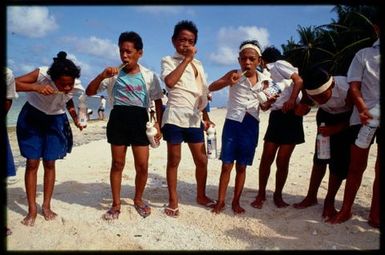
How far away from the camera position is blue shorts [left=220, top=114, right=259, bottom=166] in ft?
13.4

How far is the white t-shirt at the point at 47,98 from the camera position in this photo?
12.4 feet

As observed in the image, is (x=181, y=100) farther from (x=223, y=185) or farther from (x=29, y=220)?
(x=29, y=220)

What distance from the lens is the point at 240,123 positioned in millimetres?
4078

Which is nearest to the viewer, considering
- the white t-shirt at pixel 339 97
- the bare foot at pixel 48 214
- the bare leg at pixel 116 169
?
the white t-shirt at pixel 339 97

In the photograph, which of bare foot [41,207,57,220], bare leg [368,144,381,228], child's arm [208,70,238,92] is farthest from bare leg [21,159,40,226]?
bare leg [368,144,381,228]

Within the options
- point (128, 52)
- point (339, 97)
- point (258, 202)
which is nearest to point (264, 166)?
point (258, 202)

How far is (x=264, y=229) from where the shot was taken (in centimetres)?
362

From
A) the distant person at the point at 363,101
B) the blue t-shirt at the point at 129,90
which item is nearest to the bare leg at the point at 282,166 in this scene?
the distant person at the point at 363,101

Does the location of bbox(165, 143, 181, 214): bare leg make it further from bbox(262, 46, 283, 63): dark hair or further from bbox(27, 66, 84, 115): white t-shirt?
Result: bbox(262, 46, 283, 63): dark hair

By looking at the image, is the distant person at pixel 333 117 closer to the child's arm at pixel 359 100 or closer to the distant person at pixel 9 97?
the child's arm at pixel 359 100

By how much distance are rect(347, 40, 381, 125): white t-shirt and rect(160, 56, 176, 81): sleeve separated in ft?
6.20

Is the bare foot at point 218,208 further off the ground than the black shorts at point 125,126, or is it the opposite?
the black shorts at point 125,126

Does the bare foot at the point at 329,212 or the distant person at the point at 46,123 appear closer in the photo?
the distant person at the point at 46,123

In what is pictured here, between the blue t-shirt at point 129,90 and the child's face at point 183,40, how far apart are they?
0.58 metres
